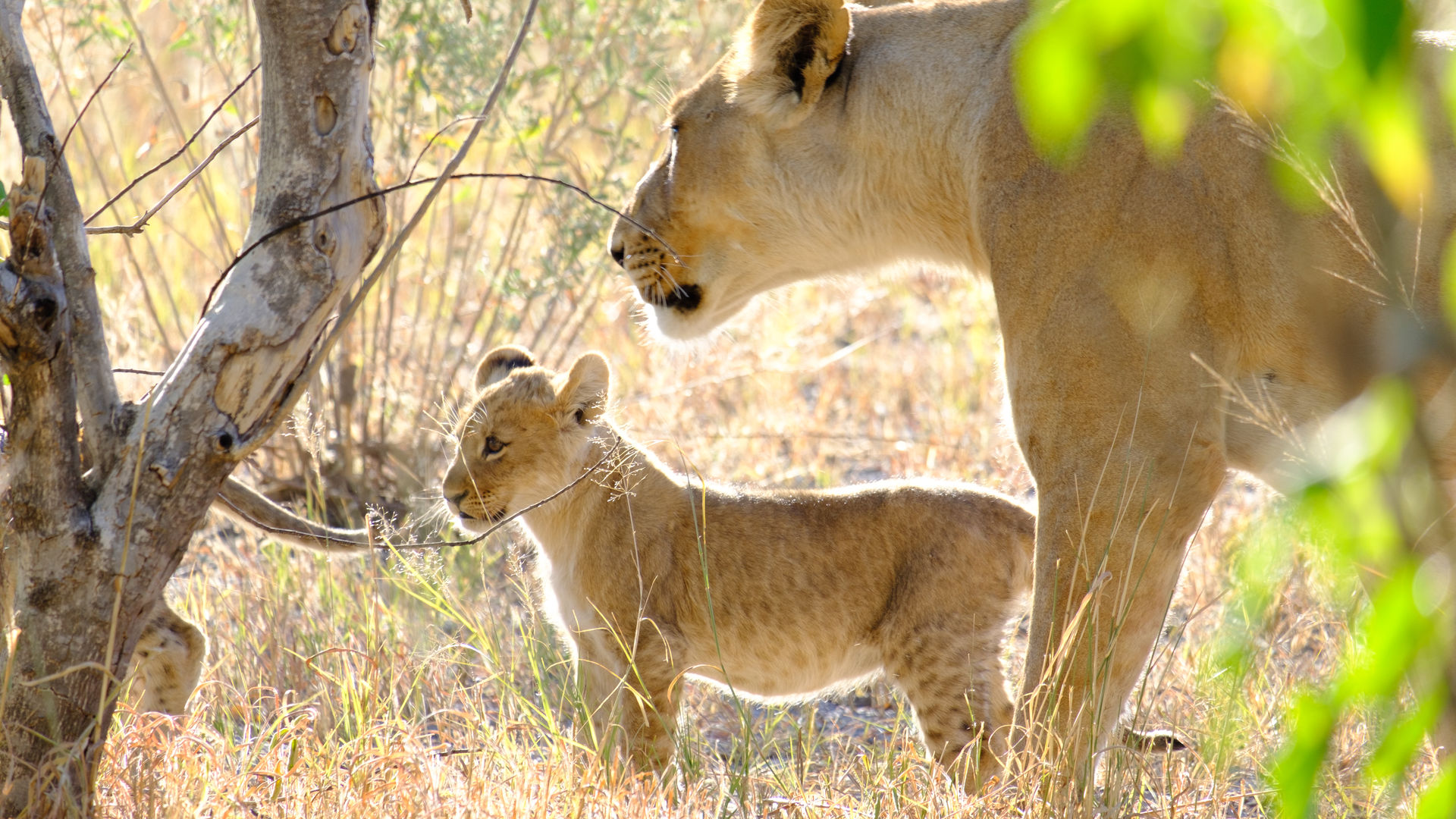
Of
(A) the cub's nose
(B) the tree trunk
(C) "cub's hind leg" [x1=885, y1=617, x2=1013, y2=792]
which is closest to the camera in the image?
(B) the tree trunk

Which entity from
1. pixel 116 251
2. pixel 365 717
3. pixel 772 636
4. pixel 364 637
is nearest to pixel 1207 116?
pixel 772 636

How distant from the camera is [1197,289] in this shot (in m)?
2.35

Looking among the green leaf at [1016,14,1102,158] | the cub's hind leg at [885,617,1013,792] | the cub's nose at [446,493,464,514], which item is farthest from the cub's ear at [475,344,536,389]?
the green leaf at [1016,14,1102,158]

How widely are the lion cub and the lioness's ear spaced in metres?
0.84

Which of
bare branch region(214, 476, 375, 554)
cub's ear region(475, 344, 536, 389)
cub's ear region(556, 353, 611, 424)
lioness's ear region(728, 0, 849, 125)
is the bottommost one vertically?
bare branch region(214, 476, 375, 554)

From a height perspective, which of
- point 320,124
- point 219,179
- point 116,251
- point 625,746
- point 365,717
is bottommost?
point 625,746

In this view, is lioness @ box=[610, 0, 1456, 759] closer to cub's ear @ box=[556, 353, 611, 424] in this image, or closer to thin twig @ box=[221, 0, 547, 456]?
thin twig @ box=[221, 0, 547, 456]

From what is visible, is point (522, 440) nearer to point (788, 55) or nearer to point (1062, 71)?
point (788, 55)

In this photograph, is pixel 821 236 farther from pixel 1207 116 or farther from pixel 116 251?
pixel 116 251

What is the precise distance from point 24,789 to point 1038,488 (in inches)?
68.5

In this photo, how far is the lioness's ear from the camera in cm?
286

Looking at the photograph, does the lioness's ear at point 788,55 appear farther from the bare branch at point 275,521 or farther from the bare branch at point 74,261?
the bare branch at point 74,261

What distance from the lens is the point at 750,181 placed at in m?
3.08

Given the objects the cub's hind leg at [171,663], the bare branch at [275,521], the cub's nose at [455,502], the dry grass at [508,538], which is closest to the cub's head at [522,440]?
the cub's nose at [455,502]
